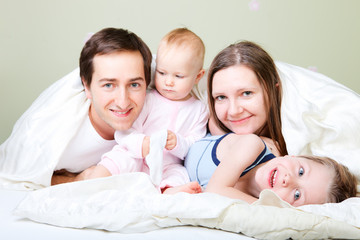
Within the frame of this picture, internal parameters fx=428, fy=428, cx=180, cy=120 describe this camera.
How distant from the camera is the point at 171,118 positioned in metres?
1.77

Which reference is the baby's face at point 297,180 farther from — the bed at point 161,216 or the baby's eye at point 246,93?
the baby's eye at point 246,93

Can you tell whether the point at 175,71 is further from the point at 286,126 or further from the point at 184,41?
the point at 286,126

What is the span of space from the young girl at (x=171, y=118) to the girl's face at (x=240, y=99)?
0.42 feet

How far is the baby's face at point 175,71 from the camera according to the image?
64.9 inches

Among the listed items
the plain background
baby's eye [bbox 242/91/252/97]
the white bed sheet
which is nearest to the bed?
the white bed sheet

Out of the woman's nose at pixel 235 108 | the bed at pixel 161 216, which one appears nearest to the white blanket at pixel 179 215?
the bed at pixel 161 216

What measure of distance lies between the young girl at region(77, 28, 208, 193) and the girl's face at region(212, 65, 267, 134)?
5.0 inches

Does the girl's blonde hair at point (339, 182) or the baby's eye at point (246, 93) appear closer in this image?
the girl's blonde hair at point (339, 182)

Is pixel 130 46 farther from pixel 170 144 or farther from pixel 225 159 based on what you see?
pixel 225 159

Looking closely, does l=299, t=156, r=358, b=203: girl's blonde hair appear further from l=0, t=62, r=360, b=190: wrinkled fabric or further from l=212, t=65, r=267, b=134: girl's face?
l=212, t=65, r=267, b=134: girl's face

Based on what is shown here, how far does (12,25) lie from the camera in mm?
2543

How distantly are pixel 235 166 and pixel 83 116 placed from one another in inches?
26.4

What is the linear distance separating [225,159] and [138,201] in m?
0.42

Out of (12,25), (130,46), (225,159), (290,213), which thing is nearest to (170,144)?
(225,159)
